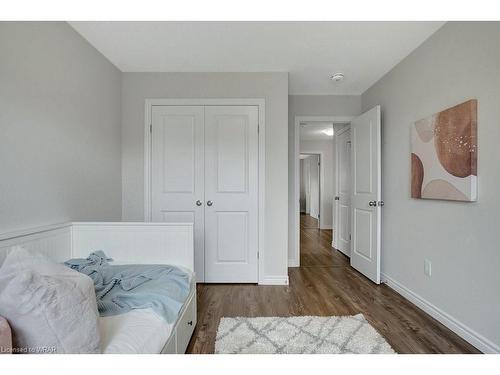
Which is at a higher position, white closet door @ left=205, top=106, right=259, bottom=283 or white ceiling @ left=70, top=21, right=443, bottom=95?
white ceiling @ left=70, top=21, right=443, bottom=95

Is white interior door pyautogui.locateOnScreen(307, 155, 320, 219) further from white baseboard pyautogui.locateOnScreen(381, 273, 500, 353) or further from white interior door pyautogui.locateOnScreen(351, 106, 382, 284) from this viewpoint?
white baseboard pyautogui.locateOnScreen(381, 273, 500, 353)

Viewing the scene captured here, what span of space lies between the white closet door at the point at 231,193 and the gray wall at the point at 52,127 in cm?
101

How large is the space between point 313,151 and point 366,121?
3345 millimetres

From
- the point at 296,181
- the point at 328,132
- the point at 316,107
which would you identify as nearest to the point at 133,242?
the point at 296,181

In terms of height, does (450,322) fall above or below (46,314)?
below

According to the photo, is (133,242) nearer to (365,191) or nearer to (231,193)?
(231,193)

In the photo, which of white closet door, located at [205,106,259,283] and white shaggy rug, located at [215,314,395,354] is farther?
white closet door, located at [205,106,259,283]

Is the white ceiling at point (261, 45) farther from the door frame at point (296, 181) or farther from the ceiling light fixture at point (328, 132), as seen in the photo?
the ceiling light fixture at point (328, 132)

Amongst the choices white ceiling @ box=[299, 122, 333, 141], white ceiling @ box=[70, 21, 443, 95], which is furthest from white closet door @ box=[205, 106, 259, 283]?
white ceiling @ box=[299, 122, 333, 141]

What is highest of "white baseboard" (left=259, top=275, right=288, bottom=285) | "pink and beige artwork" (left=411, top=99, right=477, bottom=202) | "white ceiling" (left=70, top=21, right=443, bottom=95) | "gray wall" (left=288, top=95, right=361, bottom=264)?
"white ceiling" (left=70, top=21, right=443, bottom=95)

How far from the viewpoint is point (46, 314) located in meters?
0.74

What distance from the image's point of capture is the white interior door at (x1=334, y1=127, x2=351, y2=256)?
12.0 feet

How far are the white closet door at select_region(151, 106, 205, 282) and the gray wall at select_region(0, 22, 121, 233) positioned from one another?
444 millimetres

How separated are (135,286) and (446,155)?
7.53ft
